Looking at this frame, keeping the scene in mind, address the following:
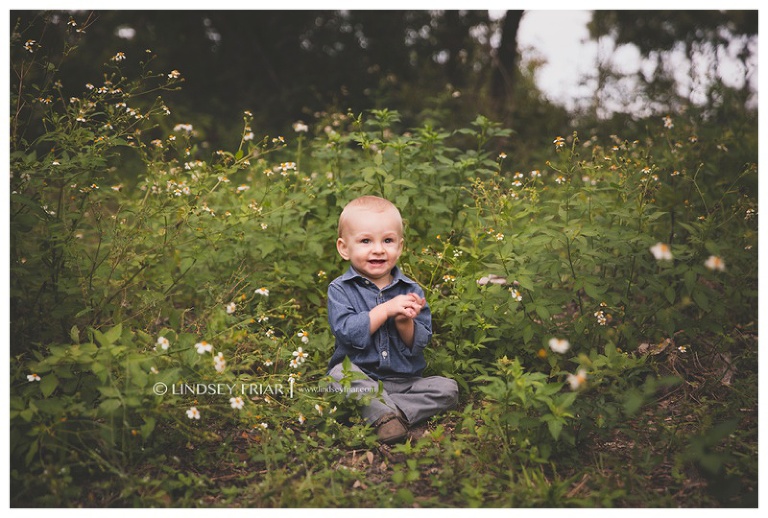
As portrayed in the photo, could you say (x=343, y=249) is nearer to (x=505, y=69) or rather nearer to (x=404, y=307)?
(x=404, y=307)

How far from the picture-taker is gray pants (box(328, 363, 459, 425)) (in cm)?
259

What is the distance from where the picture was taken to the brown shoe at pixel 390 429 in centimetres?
250

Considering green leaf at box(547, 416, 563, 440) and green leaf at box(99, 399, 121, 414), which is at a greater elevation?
green leaf at box(99, 399, 121, 414)

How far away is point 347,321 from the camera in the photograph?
2.64m

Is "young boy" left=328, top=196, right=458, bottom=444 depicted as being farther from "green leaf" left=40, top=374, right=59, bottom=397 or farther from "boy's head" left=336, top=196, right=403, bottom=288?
"green leaf" left=40, top=374, right=59, bottom=397

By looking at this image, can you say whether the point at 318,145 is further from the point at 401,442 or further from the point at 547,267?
the point at 401,442

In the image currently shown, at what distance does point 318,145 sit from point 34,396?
2137mm

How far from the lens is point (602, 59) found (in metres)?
→ 7.48

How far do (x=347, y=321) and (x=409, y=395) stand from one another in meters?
0.45

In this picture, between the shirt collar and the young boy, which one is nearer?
the young boy

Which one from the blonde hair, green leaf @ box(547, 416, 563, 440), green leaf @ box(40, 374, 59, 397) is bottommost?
green leaf @ box(547, 416, 563, 440)

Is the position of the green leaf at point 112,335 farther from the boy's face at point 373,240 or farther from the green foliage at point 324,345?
the boy's face at point 373,240

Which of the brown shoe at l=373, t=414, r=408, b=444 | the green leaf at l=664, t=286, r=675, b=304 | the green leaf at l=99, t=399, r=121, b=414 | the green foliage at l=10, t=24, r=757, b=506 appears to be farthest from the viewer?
the green leaf at l=664, t=286, r=675, b=304

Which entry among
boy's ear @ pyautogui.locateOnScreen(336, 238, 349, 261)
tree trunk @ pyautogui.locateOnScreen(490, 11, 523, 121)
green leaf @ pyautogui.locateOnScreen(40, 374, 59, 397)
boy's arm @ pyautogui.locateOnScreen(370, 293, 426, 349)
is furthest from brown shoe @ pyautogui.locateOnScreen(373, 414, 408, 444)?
tree trunk @ pyautogui.locateOnScreen(490, 11, 523, 121)
